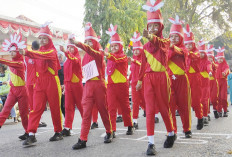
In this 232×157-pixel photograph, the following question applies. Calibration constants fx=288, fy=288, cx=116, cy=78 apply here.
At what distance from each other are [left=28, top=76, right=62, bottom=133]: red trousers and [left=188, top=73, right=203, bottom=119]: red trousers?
307cm

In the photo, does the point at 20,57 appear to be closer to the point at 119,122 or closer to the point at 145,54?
the point at 145,54

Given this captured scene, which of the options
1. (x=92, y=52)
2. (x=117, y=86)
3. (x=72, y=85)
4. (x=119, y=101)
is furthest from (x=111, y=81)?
(x=92, y=52)

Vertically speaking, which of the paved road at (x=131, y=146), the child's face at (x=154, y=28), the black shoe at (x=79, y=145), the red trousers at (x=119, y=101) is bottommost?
the paved road at (x=131, y=146)

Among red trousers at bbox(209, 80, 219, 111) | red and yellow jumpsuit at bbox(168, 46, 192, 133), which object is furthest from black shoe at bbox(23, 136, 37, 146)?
red trousers at bbox(209, 80, 219, 111)

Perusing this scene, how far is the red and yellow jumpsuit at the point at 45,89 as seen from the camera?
18.1 ft

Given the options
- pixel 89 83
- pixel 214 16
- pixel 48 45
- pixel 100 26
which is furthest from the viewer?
pixel 214 16

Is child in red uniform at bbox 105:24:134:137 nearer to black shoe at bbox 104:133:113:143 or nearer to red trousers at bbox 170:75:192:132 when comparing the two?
black shoe at bbox 104:133:113:143

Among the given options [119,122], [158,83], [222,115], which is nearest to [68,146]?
[158,83]

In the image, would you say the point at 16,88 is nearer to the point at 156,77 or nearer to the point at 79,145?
the point at 79,145

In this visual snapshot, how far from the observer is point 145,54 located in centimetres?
484

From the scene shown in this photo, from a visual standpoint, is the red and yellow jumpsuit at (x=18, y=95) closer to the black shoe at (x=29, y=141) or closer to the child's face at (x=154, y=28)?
the black shoe at (x=29, y=141)

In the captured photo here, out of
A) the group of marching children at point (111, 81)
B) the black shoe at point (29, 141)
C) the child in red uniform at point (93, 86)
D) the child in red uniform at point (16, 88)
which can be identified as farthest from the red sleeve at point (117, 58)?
the black shoe at point (29, 141)

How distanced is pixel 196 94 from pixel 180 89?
1.35 m

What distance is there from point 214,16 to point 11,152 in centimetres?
2467
